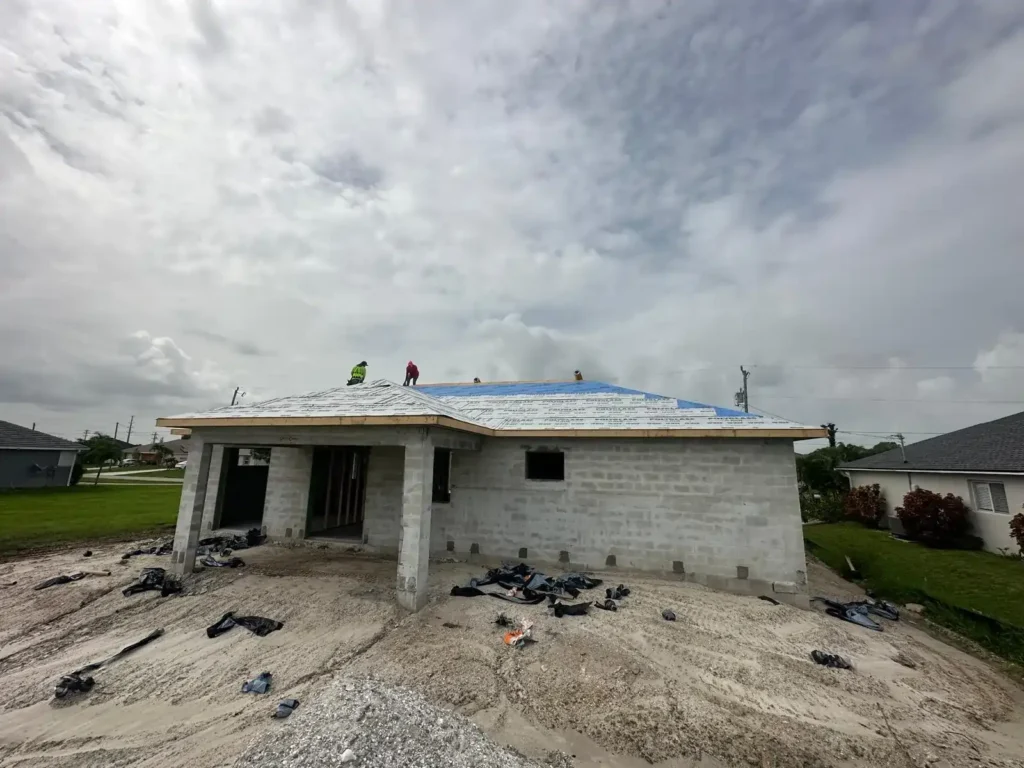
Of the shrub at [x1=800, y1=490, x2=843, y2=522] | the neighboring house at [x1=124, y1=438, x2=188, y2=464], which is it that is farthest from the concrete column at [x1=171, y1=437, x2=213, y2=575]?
the neighboring house at [x1=124, y1=438, x2=188, y2=464]

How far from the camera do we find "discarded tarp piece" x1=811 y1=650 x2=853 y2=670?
5.81 m

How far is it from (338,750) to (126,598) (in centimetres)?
637

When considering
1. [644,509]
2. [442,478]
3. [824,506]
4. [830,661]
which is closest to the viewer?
[830,661]

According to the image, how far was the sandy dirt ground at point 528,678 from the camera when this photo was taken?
13.3 ft

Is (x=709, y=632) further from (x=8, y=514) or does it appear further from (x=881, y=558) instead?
(x=8, y=514)

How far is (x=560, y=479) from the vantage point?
9.95m

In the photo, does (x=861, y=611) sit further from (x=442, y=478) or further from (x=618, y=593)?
(x=442, y=478)

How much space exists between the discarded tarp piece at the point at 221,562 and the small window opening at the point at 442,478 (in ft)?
14.2

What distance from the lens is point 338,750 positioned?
359cm

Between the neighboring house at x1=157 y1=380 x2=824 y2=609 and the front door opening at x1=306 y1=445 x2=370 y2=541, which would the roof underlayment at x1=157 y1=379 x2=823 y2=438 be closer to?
the neighboring house at x1=157 y1=380 x2=824 y2=609

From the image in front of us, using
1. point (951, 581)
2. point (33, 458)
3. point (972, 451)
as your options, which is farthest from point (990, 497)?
point (33, 458)

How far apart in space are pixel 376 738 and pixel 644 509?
22.1 feet

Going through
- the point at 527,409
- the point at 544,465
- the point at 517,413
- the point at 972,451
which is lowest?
the point at 544,465

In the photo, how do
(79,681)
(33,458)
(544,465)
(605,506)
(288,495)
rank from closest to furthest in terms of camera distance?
1. (79,681)
2. (605,506)
3. (544,465)
4. (288,495)
5. (33,458)
